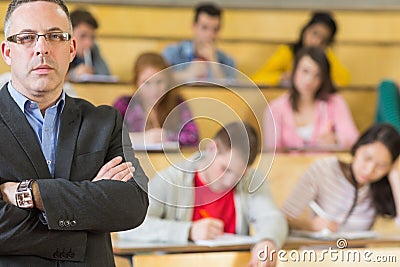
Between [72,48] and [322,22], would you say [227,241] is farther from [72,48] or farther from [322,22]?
[322,22]

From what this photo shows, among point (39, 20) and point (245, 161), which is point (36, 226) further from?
point (245, 161)

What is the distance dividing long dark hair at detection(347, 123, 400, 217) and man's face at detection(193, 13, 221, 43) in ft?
4.44

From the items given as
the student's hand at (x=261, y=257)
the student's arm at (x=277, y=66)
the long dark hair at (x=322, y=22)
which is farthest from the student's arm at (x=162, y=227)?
the long dark hair at (x=322, y=22)

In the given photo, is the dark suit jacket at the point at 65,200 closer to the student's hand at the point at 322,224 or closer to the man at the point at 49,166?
the man at the point at 49,166

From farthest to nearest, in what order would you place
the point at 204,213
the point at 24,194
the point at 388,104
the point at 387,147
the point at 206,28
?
1. the point at 206,28
2. the point at 388,104
3. the point at 387,147
4. the point at 204,213
5. the point at 24,194

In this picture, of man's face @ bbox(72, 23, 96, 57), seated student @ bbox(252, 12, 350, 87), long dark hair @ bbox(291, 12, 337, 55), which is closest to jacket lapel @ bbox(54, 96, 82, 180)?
man's face @ bbox(72, 23, 96, 57)

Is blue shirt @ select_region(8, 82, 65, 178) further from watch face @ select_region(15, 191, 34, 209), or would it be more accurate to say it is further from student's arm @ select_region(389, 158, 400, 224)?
student's arm @ select_region(389, 158, 400, 224)

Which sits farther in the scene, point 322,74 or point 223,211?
point 322,74

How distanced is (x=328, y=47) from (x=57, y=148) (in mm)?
2946

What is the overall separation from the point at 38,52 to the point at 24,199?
0.80 feet

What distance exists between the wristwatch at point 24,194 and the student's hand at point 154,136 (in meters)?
0.28

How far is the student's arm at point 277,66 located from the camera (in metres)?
4.04

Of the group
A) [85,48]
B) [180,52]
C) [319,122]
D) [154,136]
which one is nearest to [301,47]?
[180,52]

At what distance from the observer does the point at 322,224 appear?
2.59m
